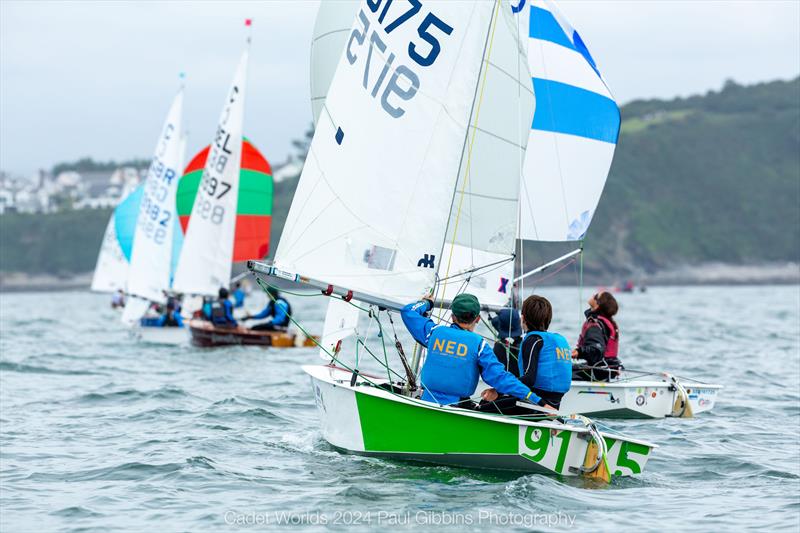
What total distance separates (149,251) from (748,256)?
263 ft

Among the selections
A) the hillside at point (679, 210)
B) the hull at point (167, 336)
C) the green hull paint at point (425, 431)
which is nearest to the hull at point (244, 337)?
the hull at point (167, 336)

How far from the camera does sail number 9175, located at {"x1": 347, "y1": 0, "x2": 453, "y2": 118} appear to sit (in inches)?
356

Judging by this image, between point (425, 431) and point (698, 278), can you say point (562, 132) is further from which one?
point (698, 278)

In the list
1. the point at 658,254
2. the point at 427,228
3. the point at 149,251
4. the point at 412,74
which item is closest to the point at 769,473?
the point at 427,228

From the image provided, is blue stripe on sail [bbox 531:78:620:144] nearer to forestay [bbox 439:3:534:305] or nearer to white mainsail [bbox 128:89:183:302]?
forestay [bbox 439:3:534:305]

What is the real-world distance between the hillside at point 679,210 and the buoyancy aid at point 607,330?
3055 inches

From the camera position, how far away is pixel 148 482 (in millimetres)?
8242

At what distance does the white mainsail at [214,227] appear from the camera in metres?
22.7

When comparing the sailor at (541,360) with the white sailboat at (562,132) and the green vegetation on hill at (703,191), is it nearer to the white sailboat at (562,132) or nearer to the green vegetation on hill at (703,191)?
the white sailboat at (562,132)

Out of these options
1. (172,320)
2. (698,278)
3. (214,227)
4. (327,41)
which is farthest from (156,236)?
(698,278)

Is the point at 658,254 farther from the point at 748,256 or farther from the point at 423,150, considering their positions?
the point at 423,150

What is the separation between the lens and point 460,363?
7.93 m

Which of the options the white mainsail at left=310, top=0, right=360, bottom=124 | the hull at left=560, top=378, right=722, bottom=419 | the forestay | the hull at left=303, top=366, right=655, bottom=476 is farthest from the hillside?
the hull at left=303, top=366, right=655, bottom=476

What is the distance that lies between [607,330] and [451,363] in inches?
157
